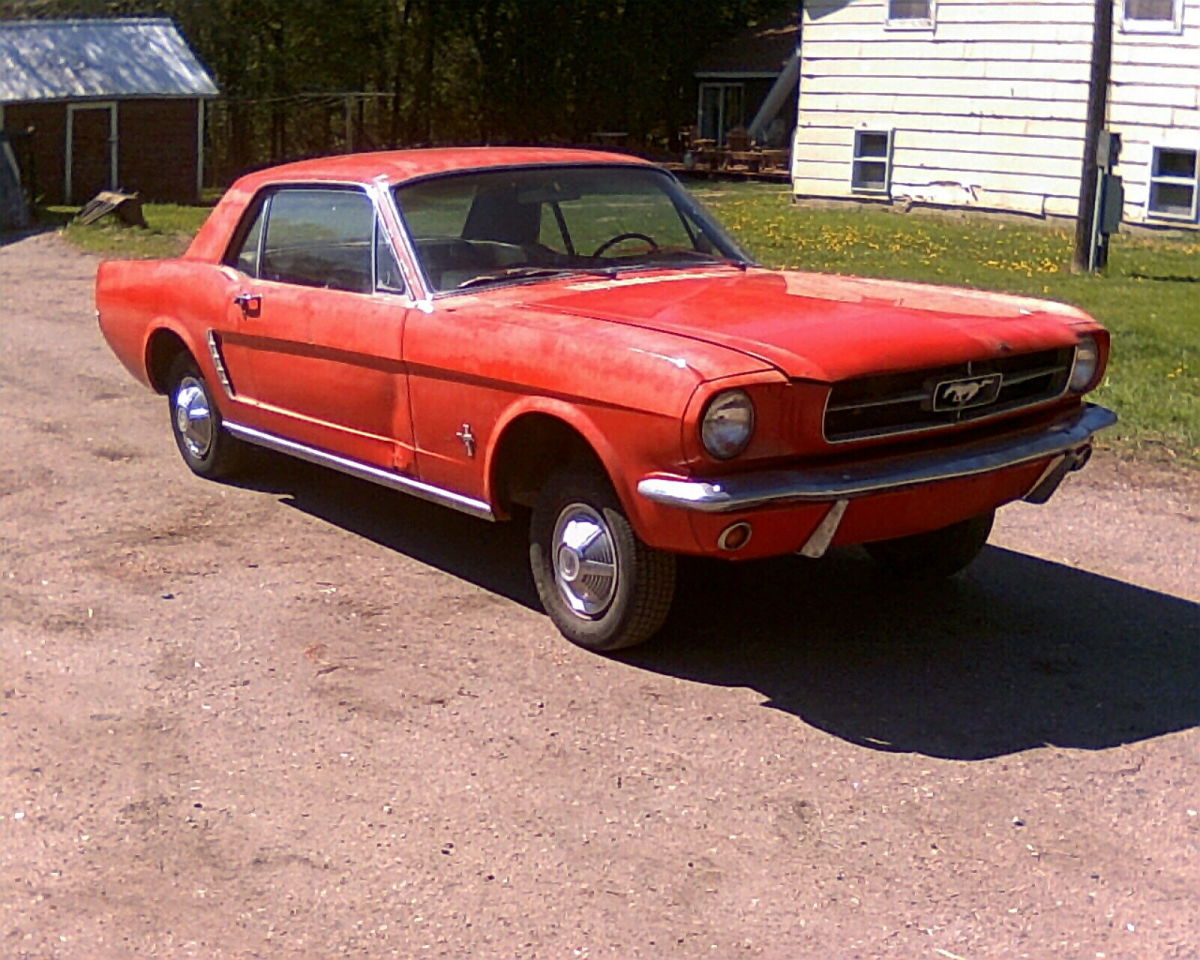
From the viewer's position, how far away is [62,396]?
1004cm

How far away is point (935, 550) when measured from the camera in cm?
623

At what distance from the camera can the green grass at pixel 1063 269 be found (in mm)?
9234

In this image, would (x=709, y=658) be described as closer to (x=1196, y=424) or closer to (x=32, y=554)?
(x=32, y=554)

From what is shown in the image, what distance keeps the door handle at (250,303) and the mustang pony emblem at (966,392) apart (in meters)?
2.95

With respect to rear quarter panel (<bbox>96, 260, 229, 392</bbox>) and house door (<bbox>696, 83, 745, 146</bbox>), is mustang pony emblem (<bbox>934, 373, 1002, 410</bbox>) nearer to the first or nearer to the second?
rear quarter panel (<bbox>96, 260, 229, 392</bbox>)

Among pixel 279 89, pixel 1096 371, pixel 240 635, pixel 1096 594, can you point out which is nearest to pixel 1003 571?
pixel 1096 594

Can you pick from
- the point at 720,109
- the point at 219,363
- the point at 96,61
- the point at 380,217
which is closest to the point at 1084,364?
the point at 380,217

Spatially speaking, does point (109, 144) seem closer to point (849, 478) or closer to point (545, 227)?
point (545, 227)

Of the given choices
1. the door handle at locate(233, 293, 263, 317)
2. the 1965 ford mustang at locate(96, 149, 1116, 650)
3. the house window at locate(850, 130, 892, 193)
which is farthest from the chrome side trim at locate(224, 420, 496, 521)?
the house window at locate(850, 130, 892, 193)

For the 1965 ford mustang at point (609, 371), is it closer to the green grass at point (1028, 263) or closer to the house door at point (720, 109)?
the green grass at point (1028, 263)

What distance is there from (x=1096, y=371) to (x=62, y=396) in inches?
252

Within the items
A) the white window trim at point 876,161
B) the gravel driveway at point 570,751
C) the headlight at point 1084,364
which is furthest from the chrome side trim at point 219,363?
the white window trim at point 876,161

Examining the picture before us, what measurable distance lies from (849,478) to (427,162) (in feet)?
8.13

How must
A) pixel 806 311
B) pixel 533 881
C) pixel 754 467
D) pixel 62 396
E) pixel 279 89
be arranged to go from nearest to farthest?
pixel 533 881, pixel 754 467, pixel 806 311, pixel 62 396, pixel 279 89
